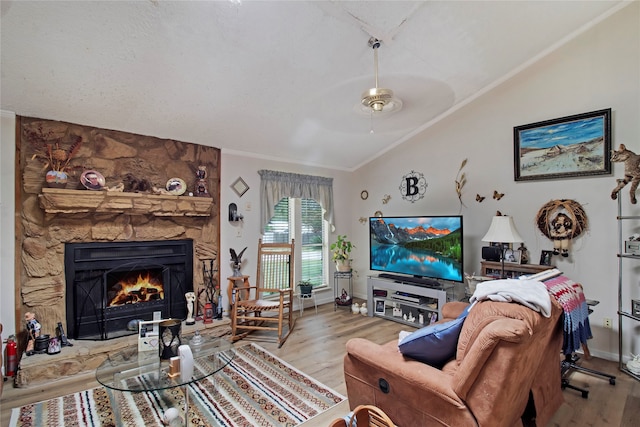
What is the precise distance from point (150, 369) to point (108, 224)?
1.78 metres

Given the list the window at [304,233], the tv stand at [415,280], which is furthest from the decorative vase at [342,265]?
the tv stand at [415,280]

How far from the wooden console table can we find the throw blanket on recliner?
115 cm

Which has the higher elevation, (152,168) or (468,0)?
(468,0)

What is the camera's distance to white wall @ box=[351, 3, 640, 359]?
285cm

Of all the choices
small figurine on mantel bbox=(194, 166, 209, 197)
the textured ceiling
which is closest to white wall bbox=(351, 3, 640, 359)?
the textured ceiling

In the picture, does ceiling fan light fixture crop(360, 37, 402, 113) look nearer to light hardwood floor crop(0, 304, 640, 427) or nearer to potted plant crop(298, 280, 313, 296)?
light hardwood floor crop(0, 304, 640, 427)

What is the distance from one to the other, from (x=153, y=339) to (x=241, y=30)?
2429 mm

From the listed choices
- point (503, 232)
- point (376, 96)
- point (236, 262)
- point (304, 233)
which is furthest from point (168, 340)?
point (503, 232)

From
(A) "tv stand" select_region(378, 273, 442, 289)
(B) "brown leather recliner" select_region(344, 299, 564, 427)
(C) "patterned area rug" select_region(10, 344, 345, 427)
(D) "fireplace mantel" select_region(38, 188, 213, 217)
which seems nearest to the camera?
(B) "brown leather recliner" select_region(344, 299, 564, 427)

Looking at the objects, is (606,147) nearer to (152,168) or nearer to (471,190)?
(471,190)

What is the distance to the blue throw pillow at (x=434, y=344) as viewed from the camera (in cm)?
163

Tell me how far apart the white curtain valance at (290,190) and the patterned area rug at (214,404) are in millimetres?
2128

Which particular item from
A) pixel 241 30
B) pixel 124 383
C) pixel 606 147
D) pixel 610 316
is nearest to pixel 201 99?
pixel 241 30

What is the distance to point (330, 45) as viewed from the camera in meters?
2.57
